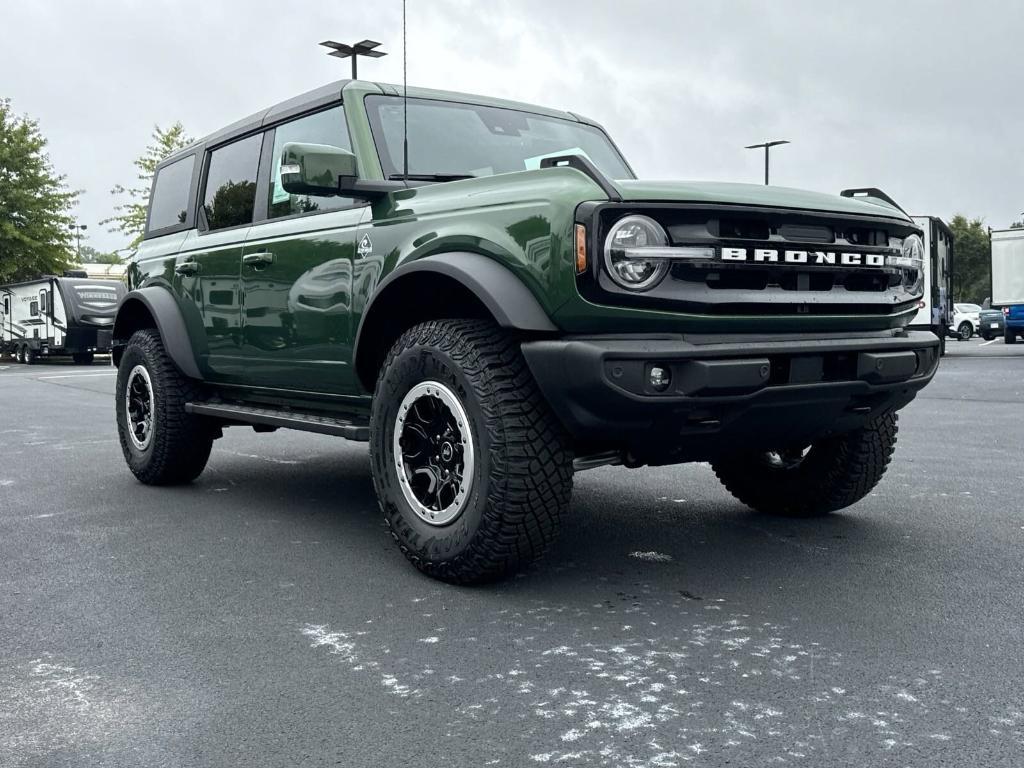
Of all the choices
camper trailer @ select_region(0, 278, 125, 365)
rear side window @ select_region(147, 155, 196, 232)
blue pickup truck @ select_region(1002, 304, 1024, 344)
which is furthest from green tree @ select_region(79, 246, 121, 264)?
rear side window @ select_region(147, 155, 196, 232)

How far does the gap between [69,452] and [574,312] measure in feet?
19.4

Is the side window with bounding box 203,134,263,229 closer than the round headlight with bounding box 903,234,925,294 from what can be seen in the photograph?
Answer: No

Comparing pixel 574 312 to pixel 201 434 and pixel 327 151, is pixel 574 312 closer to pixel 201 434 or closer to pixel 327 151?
pixel 327 151

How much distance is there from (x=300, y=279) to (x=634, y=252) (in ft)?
6.26

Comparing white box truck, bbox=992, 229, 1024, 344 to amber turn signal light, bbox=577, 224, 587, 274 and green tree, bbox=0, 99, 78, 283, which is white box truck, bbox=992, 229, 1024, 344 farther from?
green tree, bbox=0, 99, 78, 283

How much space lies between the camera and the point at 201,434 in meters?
6.07

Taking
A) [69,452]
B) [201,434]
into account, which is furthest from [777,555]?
[69,452]

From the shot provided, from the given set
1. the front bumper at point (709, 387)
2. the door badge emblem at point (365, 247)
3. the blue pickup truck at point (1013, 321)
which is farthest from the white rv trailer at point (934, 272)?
the door badge emblem at point (365, 247)

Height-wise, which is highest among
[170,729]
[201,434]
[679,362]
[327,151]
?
[327,151]

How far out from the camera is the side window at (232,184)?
558cm

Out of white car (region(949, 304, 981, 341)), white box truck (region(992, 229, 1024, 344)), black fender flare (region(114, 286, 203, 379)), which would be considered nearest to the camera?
black fender flare (region(114, 286, 203, 379))

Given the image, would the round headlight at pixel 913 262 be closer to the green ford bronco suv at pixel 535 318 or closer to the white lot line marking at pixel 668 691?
the green ford bronco suv at pixel 535 318

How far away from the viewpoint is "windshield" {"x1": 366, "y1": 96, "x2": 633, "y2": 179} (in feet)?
15.3

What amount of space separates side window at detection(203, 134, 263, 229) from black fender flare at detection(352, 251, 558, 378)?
1946 millimetres
